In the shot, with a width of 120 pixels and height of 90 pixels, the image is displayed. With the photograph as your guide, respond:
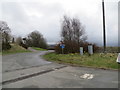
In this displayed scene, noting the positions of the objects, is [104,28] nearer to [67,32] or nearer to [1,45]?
[67,32]

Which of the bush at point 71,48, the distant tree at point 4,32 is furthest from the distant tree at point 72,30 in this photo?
the distant tree at point 4,32

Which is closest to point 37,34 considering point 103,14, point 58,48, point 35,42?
point 35,42

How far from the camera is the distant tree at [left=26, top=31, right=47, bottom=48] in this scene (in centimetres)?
5912

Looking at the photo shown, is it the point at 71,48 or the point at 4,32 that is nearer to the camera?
the point at 71,48

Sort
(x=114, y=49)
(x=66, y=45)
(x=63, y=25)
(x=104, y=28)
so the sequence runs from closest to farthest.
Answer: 1. (x=104, y=28)
2. (x=66, y=45)
3. (x=114, y=49)
4. (x=63, y=25)

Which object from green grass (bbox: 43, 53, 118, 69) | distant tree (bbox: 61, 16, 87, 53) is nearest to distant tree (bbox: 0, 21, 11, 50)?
distant tree (bbox: 61, 16, 87, 53)

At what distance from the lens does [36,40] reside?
60.4m

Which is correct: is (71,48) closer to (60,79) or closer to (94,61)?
(94,61)

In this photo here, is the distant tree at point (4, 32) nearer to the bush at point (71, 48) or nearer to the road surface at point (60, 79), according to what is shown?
the bush at point (71, 48)

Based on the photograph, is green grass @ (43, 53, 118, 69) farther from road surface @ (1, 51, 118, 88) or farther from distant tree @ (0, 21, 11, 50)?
distant tree @ (0, 21, 11, 50)

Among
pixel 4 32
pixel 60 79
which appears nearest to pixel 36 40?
pixel 4 32

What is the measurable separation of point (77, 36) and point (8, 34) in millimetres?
20311

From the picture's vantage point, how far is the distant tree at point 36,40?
5912 centimetres

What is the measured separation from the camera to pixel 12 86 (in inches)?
182
